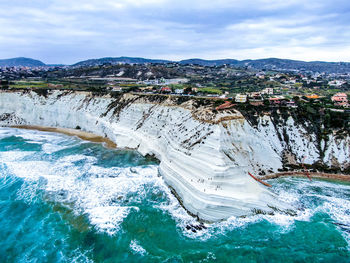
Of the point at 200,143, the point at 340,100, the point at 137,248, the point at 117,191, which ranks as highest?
the point at 340,100

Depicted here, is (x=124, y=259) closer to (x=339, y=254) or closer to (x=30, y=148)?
(x=339, y=254)

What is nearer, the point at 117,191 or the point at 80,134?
the point at 117,191

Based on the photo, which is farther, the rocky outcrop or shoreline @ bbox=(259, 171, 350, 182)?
shoreline @ bbox=(259, 171, 350, 182)

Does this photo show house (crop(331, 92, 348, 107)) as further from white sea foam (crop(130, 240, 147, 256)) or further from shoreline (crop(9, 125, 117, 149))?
white sea foam (crop(130, 240, 147, 256))

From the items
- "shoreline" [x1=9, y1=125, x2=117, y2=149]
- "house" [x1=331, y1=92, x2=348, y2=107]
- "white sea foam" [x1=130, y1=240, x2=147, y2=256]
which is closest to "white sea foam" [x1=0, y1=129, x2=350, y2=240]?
"white sea foam" [x1=130, y1=240, x2=147, y2=256]

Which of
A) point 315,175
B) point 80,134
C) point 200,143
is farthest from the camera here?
point 80,134

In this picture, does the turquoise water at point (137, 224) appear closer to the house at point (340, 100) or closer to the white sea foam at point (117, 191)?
the white sea foam at point (117, 191)

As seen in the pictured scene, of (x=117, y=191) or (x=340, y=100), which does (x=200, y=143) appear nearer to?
(x=117, y=191)

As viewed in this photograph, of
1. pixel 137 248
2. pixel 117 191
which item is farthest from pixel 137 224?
pixel 117 191
